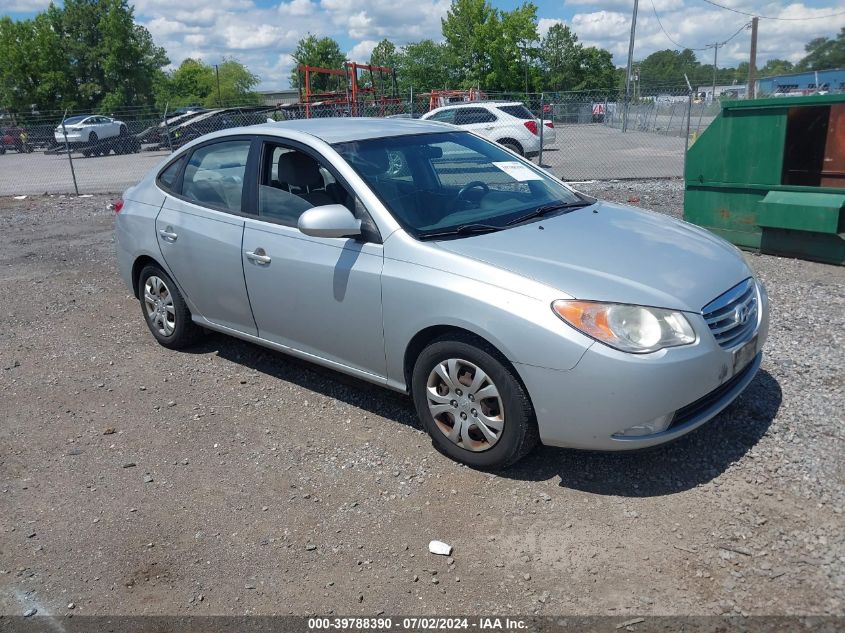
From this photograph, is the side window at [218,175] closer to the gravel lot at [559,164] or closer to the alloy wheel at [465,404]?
the alloy wheel at [465,404]

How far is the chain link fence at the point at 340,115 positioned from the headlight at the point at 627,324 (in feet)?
38.5

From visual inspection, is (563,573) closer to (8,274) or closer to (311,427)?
(311,427)

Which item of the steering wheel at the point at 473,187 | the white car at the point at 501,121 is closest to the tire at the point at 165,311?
the steering wheel at the point at 473,187

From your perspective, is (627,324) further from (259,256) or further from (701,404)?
(259,256)

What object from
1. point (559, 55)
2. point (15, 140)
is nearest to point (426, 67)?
point (559, 55)

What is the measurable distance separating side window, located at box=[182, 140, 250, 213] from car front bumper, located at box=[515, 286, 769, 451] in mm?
2460

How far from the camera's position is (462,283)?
3480 millimetres

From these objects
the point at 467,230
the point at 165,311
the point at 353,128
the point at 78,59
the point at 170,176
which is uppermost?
the point at 78,59

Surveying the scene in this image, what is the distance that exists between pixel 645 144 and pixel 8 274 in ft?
63.8

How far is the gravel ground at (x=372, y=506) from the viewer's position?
9.46 feet

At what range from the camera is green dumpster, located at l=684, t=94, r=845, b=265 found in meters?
7.12

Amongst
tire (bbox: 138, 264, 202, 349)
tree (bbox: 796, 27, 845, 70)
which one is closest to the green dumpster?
tire (bbox: 138, 264, 202, 349)

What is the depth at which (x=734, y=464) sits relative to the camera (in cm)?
360

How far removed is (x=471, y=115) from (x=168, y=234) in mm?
13894
